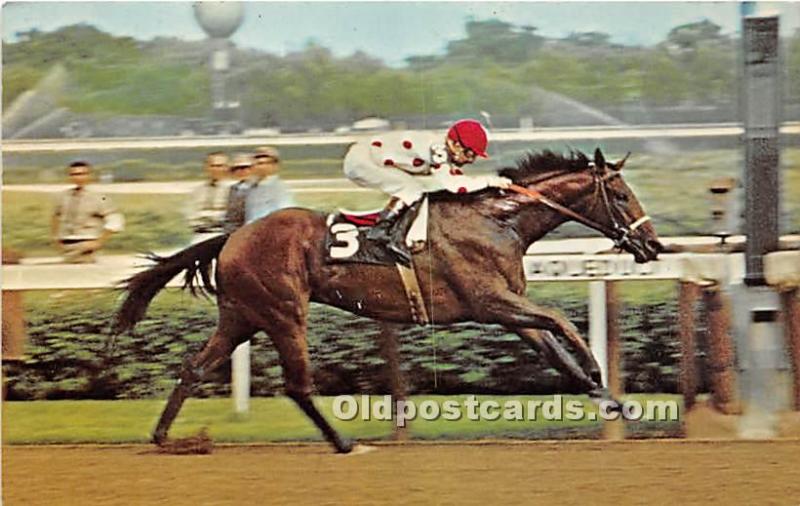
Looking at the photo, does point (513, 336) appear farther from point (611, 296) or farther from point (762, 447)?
point (762, 447)

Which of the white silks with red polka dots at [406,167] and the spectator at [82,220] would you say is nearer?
the white silks with red polka dots at [406,167]

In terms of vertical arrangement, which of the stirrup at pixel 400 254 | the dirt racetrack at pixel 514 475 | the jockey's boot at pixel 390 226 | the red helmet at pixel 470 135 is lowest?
the dirt racetrack at pixel 514 475

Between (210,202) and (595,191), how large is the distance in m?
1.49

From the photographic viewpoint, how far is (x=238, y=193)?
17.6ft

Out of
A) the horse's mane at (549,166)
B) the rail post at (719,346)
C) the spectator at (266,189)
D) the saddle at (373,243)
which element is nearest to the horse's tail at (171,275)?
the spectator at (266,189)

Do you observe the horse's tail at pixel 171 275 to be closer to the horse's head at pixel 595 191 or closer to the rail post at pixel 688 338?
the horse's head at pixel 595 191

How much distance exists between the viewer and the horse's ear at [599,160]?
531 centimetres

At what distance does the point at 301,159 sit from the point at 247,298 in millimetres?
581

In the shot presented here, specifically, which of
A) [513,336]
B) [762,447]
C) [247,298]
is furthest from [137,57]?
[762,447]

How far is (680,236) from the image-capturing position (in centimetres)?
529

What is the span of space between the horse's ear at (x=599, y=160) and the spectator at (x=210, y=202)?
4.66 feet

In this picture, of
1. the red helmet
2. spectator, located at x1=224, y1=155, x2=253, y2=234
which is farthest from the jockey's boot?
spectator, located at x1=224, y1=155, x2=253, y2=234

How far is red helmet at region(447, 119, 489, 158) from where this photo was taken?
5258 mm

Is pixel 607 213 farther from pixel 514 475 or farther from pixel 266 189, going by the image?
pixel 266 189
